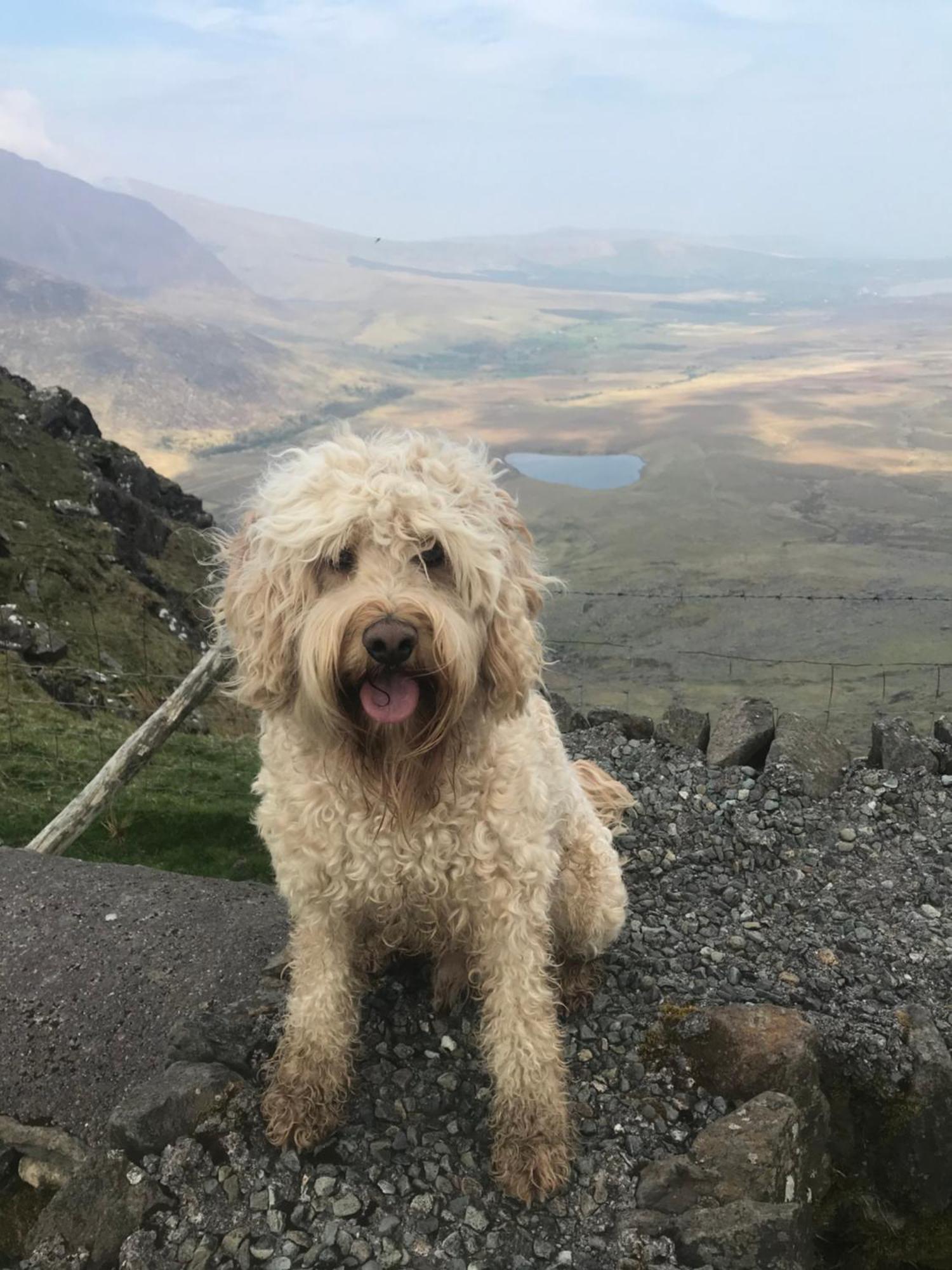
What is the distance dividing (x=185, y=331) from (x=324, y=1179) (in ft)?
596

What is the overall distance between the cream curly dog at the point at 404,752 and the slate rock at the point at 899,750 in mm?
4148

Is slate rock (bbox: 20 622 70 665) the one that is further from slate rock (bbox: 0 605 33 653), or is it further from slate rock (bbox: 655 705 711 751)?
slate rock (bbox: 655 705 711 751)

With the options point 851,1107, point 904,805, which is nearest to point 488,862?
point 851,1107

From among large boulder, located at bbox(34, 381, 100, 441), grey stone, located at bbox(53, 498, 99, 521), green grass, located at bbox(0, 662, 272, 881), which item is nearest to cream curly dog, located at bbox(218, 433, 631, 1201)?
green grass, located at bbox(0, 662, 272, 881)

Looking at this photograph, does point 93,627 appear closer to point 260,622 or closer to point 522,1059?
point 260,622

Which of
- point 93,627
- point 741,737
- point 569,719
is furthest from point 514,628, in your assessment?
point 93,627

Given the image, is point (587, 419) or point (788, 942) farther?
point (587, 419)

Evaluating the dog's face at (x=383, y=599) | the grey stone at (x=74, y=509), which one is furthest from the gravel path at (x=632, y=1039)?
the grey stone at (x=74, y=509)

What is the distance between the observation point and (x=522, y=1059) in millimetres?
4000

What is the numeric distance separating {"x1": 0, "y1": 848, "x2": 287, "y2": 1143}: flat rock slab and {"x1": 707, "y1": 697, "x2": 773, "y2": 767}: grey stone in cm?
388

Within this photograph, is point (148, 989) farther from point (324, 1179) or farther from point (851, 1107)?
point (851, 1107)

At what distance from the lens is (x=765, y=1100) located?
13.4 ft

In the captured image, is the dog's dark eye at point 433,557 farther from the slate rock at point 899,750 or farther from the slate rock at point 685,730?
the slate rock at point 899,750

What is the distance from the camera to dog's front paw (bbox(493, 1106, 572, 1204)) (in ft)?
12.8
